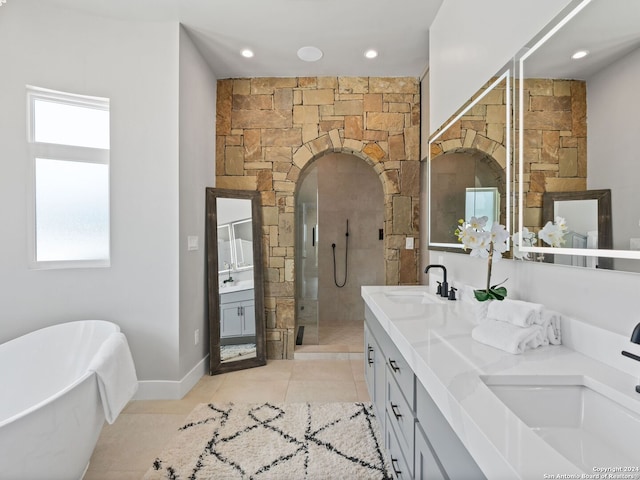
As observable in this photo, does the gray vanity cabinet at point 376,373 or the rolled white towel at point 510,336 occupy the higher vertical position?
the rolled white towel at point 510,336

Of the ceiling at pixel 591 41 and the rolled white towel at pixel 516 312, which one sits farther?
the rolled white towel at pixel 516 312

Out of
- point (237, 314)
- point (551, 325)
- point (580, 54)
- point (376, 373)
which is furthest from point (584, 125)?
point (237, 314)

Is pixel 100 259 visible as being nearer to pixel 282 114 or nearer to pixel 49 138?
pixel 49 138

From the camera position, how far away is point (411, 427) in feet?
3.80

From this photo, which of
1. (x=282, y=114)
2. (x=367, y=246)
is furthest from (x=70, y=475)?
(x=367, y=246)

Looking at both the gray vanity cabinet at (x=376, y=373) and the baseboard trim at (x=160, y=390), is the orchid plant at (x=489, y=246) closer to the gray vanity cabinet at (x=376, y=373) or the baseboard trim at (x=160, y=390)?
the gray vanity cabinet at (x=376, y=373)

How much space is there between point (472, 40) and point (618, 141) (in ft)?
4.16

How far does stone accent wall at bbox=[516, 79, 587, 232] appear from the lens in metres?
1.08

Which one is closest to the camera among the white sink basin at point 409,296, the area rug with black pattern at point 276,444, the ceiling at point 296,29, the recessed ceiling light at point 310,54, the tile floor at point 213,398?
the area rug with black pattern at point 276,444

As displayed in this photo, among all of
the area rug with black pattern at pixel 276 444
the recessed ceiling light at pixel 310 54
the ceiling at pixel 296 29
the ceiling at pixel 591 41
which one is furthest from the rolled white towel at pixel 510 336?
the recessed ceiling light at pixel 310 54

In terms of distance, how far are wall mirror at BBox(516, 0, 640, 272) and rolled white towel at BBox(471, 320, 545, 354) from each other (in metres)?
0.28

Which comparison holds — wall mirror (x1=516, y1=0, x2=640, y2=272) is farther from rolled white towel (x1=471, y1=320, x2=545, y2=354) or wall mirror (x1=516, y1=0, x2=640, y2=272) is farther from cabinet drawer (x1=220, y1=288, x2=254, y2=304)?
cabinet drawer (x1=220, y1=288, x2=254, y2=304)

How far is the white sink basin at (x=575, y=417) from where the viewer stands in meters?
0.72

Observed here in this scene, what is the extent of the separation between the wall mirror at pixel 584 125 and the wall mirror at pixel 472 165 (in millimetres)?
128
